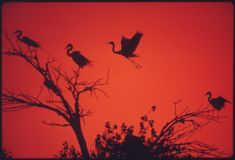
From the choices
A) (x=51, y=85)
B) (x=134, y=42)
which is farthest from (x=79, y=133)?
(x=134, y=42)

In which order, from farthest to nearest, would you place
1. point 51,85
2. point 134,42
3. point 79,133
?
point 134,42 < point 51,85 < point 79,133

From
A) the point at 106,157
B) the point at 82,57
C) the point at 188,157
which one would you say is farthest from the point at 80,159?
the point at 82,57

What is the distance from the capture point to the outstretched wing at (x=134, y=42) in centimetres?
751

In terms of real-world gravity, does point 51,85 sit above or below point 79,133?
above

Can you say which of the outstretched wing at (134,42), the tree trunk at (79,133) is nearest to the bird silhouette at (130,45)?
the outstretched wing at (134,42)

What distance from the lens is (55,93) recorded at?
291 inches

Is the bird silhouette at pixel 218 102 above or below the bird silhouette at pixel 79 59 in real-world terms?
below

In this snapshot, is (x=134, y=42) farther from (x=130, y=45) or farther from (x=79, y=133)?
(x=79, y=133)

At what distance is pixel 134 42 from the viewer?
7.73m

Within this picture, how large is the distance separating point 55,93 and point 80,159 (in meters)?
1.38

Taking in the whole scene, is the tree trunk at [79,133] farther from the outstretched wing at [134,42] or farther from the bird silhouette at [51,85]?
the outstretched wing at [134,42]

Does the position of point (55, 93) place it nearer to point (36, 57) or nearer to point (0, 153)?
point (36, 57)

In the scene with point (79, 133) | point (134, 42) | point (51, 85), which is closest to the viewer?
point (79, 133)

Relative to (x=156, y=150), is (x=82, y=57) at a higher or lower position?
higher
